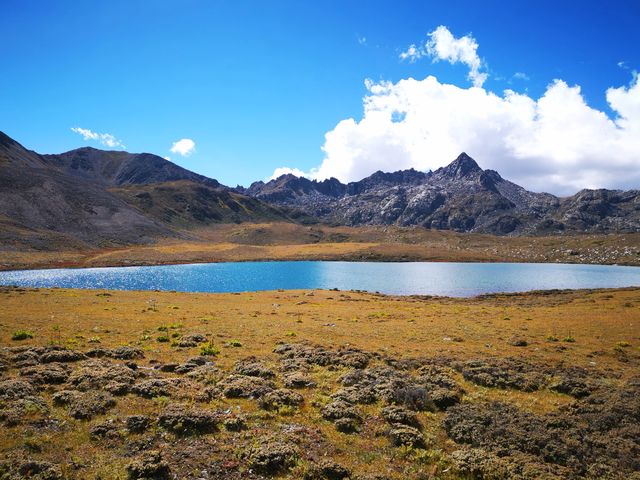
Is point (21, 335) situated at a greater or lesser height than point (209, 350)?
greater

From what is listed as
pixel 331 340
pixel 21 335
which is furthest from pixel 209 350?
pixel 21 335

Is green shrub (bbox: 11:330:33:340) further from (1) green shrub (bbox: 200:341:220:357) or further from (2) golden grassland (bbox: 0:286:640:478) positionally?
(1) green shrub (bbox: 200:341:220:357)

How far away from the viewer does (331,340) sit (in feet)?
114

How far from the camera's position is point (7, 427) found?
565 inches

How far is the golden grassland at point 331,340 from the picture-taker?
546 inches

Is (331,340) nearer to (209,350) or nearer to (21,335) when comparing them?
(209,350)

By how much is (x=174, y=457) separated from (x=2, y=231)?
214972 mm

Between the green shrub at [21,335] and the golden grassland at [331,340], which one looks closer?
the golden grassland at [331,340]

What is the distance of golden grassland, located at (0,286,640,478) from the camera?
45.5 feet

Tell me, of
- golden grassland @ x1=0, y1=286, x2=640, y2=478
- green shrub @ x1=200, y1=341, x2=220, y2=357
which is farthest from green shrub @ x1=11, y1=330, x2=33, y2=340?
green shrub @ x1=200, y1=341, x2=220, y2=357

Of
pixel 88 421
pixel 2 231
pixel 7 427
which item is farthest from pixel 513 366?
pixel 2 231

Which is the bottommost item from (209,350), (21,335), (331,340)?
(331,340)

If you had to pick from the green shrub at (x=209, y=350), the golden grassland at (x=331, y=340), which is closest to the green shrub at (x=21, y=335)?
the golden grassland at (x=331, y=340)

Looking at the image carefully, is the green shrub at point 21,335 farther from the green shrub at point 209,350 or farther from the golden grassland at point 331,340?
the green shrub at point 209,350
